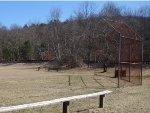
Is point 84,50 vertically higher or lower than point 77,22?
lower

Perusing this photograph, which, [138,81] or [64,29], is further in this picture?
[64,29]

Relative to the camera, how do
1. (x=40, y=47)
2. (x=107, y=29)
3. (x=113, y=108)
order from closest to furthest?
(x=113, y=108), (x=107, y=29), (x=40, y=47)

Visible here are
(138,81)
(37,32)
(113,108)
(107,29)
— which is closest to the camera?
(113,108)

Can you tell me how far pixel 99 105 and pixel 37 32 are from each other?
11285 cm

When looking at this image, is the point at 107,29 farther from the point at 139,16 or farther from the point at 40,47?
the point at 40,47

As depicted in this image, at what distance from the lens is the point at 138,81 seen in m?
25.1

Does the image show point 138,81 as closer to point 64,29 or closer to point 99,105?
point 99,105

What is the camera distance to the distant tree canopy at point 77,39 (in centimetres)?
6302

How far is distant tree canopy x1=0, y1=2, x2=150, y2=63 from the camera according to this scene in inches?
2481

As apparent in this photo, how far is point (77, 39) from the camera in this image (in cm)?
7012

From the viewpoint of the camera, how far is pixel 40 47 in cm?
9969

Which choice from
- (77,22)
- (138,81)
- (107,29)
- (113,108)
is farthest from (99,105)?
(77,22)

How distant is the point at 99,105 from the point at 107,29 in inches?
2101

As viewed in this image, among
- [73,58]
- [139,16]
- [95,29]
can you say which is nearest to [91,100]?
[73,58]
